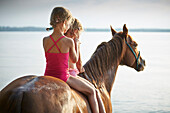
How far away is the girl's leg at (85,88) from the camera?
10.5 ft

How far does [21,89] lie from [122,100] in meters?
6.44

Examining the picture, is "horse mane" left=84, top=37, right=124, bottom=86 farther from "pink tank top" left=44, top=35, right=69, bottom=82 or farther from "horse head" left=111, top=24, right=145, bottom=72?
"pink tank top" left=44, top=35, right=69, bottom=82

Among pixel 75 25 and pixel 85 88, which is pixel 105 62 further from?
pixel 85 88

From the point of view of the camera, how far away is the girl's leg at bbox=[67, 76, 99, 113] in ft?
10.5

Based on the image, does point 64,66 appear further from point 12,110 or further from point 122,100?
point 122,100

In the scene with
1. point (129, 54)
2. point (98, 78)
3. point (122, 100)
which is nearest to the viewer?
point (98, 78)

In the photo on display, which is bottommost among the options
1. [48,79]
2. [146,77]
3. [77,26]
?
[146,77]

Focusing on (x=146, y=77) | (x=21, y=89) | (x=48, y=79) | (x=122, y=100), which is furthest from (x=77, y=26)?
(x=146, y=77)

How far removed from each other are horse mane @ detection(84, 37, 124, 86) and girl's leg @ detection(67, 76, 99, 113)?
1.82ft

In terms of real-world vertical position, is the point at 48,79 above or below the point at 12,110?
above

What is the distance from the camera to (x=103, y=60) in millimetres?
4191

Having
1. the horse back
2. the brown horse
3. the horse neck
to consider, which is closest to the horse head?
the horse neck

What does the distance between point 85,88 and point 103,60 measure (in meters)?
0.94

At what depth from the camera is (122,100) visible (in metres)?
8.69
